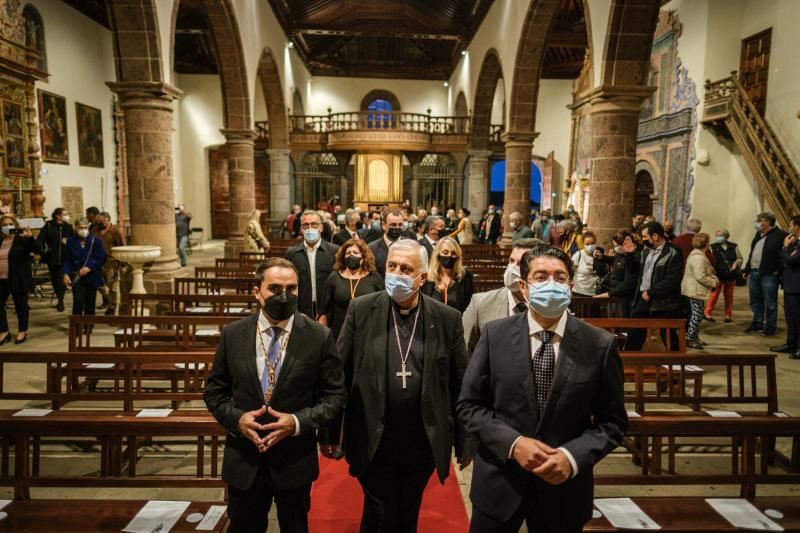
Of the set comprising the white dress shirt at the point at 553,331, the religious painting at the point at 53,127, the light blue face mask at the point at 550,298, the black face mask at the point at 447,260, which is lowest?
the white dress shirt at the point at 553,331

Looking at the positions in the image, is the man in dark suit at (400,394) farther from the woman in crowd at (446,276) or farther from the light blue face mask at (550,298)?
the woman in crowd at (446,276)

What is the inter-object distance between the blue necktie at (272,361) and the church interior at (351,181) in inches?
24.9

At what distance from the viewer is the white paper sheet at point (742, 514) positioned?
2.49 m

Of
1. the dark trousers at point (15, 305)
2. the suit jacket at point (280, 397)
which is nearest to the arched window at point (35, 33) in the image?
the dark trousers at point (15, 305)

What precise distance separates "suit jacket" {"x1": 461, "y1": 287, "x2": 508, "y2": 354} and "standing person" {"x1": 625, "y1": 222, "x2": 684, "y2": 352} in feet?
10.6

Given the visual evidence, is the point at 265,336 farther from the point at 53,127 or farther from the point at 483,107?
the point at 483,107

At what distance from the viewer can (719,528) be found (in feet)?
8.13

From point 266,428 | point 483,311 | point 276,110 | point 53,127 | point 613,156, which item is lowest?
point 266,428

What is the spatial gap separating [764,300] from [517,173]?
6.68 m

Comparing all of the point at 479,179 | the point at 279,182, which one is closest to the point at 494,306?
the point at 279,182

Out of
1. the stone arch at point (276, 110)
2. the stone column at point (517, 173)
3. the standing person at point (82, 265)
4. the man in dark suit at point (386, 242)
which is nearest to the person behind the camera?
the man in dark suit at point (386, 242)

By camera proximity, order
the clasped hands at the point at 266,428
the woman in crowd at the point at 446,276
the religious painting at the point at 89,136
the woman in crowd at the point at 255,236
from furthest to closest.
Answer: the religious painting at the point at 89,136, the woman in crowd at the point at 255,236, the woman in crowd at the point at 446,276, the clasped hands at the point at 266,428

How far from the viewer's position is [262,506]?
2275mm

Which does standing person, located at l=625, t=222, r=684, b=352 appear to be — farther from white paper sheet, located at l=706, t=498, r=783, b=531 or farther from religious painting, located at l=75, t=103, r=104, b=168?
religious painting, located at l=75, t=103, r=104, b=168
